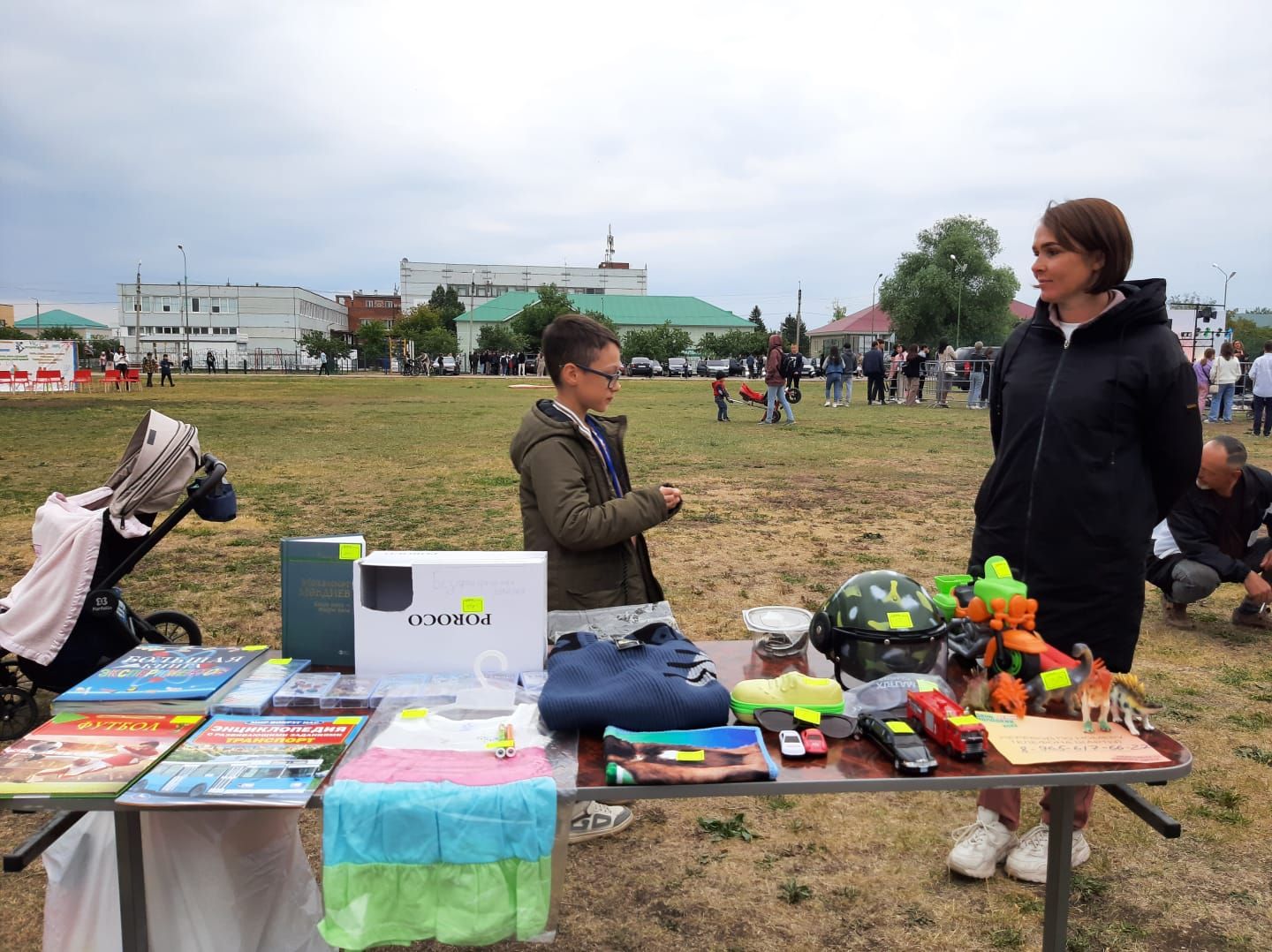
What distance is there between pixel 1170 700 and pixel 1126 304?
2823 mm

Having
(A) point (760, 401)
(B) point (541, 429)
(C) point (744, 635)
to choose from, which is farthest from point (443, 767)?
(A) point (760, 401)

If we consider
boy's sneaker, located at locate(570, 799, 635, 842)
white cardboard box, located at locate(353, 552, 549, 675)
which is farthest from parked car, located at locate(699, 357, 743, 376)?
white cardboard box, located at locate(353, 552, 549, 675)

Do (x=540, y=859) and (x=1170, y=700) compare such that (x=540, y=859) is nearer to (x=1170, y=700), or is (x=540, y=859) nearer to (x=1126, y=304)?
(x=1126, y=304)

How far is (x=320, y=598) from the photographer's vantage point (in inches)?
93.0

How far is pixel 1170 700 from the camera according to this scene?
14.7ft

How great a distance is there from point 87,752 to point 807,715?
1.56 meters

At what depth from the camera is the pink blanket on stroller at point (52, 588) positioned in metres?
3.69

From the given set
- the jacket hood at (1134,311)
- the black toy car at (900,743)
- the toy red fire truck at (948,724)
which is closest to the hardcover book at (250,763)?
the black toy car at (900,743)

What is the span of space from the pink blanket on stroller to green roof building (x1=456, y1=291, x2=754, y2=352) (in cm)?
8904

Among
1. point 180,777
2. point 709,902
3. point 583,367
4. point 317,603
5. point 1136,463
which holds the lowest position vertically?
point 709,902

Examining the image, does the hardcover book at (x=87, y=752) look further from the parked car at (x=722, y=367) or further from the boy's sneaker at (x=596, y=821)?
the parked car at (x=722, y=367)

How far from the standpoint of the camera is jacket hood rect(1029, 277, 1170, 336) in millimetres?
2518

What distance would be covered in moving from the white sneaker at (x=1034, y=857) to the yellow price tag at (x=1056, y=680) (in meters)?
1.13

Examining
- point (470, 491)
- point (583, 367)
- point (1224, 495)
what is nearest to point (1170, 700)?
point (1224, 495)
